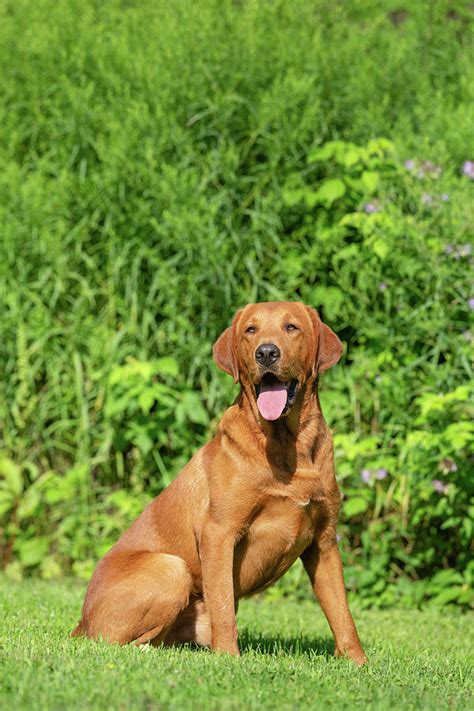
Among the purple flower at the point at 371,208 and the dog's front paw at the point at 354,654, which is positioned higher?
the purple flower at the point at 371,208

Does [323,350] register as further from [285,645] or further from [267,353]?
[285,645]

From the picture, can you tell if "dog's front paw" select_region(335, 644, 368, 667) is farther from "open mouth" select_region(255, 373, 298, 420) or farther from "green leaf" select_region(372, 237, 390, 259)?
"green leaf" select_region(372, 237, 390, 259)

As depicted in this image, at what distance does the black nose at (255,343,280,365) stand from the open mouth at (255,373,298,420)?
12 centimetres

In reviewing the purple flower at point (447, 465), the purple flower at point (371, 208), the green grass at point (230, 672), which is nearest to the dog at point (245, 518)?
the green grass at point (230, 672)

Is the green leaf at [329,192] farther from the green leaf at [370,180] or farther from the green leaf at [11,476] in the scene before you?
the green leaf at [11,476]

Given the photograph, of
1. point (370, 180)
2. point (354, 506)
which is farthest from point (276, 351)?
point (370, 180)

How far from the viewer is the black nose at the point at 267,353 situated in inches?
174

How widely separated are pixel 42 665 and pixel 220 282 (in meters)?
4.07

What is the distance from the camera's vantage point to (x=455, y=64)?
8.84 meters

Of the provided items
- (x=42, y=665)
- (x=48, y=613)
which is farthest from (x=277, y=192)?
(x=42, y=665)

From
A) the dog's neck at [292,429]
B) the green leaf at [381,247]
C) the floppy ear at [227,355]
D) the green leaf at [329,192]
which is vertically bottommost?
the dog's neck at [292,429]

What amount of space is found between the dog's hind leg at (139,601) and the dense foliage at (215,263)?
2.44 metres

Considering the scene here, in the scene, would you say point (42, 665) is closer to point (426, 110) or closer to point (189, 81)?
point (189, 81)

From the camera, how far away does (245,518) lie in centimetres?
435
